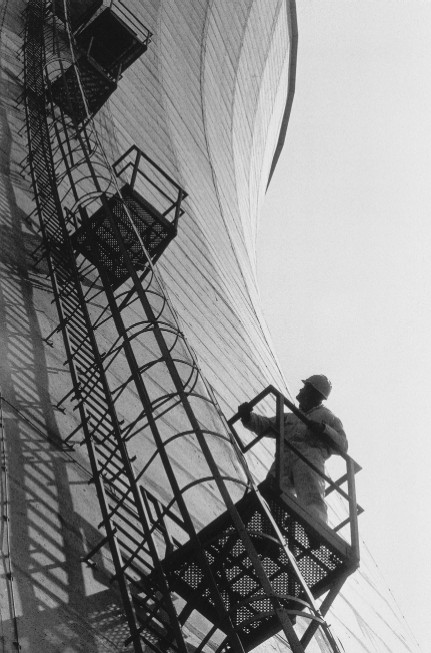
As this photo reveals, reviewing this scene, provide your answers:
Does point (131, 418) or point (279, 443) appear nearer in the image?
point (279, 443)

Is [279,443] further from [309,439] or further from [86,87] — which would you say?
[86,87]

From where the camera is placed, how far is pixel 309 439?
536 cm

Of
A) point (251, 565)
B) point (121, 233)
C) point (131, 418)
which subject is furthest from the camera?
point (121, 233)

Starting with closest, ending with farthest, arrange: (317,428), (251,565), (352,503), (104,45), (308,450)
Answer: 1. (251,565)
2. (317,428)
3. (308,450)
4. (352,503)
5. (104,45)

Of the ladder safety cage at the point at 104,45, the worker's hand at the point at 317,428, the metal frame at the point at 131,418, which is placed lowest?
the metal frame at the point at 131,418

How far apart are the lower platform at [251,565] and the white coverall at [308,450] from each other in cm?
23

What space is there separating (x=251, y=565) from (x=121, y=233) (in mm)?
3525

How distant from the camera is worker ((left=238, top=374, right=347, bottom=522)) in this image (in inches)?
198

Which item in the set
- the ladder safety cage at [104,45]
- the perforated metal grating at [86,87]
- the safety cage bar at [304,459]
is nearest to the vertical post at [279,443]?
the safety cage bar at [304,459]

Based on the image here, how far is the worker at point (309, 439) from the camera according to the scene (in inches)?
198

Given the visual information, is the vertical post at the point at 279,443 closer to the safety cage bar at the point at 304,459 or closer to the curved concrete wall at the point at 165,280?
the safety cage bar at the point at 304,459

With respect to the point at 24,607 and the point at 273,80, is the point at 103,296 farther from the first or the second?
the point at 273,80

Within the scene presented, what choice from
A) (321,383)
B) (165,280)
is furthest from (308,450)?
(165,280)

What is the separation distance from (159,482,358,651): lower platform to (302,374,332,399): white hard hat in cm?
135
